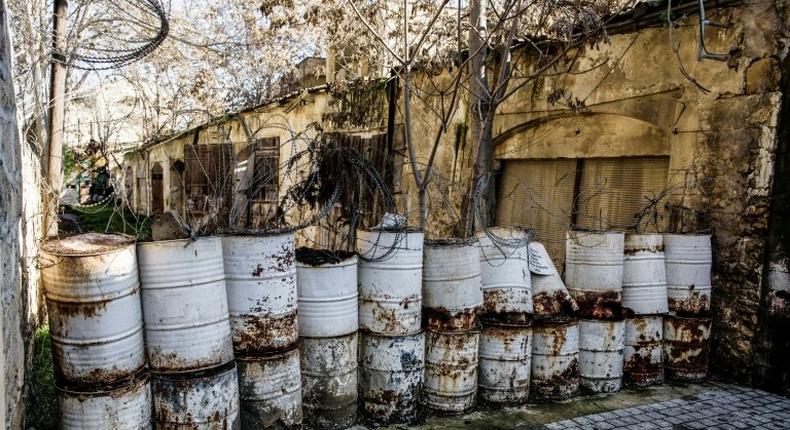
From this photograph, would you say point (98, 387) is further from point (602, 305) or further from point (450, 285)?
point (602, 305)

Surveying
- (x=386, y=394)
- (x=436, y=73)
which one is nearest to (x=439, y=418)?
(x=386, y=394)

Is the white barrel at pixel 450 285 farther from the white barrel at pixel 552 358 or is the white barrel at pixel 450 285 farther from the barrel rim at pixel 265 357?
the barrel rim at pixel 265 357

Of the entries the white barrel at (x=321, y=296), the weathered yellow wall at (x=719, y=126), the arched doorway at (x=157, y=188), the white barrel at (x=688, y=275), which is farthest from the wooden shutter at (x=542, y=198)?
the arched doorway at (x=157, y=188)

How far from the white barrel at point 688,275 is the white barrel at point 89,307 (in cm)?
440

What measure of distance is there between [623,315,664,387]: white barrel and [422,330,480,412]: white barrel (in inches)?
62.3

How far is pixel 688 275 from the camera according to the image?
499 centimetres

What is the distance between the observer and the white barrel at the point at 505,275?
4.41 m

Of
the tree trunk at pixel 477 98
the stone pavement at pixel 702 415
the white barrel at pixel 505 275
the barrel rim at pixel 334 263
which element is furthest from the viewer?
the tree trunk at pixel 477 98

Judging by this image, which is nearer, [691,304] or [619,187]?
[691,304]

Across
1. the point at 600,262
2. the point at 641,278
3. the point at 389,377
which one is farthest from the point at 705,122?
the point at 389,377

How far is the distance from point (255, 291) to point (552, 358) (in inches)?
96.1

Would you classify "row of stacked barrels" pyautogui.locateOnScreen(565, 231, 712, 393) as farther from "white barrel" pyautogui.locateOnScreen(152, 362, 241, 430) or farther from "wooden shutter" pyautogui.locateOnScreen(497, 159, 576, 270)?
"white barrel" pyautogui.locateOnScreen(152, 362, 241, 430)

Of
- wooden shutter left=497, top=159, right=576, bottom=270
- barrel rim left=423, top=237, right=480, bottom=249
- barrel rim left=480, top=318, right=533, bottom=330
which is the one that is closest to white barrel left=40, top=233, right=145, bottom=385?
barrel rim left=423, top=237, right=480, bottom=249

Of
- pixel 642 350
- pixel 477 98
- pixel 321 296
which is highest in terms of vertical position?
pixel 477 98
